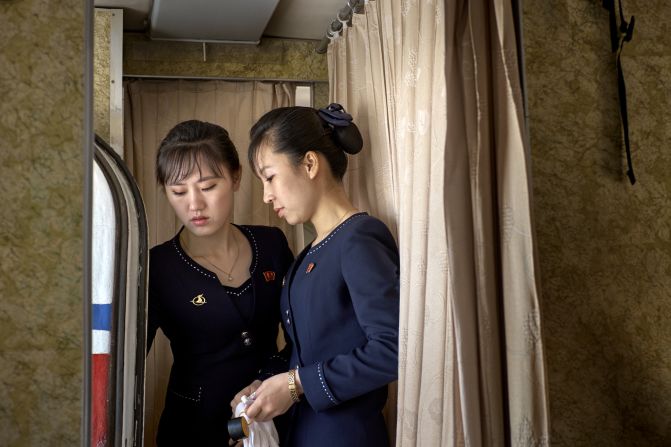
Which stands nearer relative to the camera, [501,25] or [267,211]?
[501,25]

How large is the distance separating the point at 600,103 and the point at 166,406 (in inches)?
47.7

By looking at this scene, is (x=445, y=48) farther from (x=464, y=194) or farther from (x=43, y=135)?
(x=43, y=135)

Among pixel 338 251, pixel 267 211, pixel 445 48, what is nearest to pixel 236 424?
pixel 338 251

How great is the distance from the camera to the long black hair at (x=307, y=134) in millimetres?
1628

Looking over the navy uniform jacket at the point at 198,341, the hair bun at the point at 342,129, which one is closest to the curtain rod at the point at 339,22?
the hair bun at the point at 342,129

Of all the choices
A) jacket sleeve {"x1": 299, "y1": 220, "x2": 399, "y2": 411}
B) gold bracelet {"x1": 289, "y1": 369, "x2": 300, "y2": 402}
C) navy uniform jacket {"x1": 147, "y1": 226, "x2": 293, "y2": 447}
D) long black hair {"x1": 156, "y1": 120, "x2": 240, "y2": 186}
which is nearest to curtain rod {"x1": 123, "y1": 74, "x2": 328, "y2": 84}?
long black hair {"x1": 156, "y1": 120, "x2": 240, "y2": 186}

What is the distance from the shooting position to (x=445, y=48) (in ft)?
4.17

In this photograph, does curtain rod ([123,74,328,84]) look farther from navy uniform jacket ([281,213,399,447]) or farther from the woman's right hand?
the woman's right hand

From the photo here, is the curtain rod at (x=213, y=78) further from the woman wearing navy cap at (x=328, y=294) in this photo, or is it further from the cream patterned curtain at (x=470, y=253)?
the cream patterned curtain at (x=470, y=253)

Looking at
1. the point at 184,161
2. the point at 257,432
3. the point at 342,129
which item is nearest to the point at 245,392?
the point at 257,432

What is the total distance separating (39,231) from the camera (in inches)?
48.3

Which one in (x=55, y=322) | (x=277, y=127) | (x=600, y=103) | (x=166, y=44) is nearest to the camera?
(x=55, y=322)

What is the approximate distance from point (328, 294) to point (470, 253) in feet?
1.35

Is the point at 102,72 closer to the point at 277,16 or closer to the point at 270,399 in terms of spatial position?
the point at 277,16
